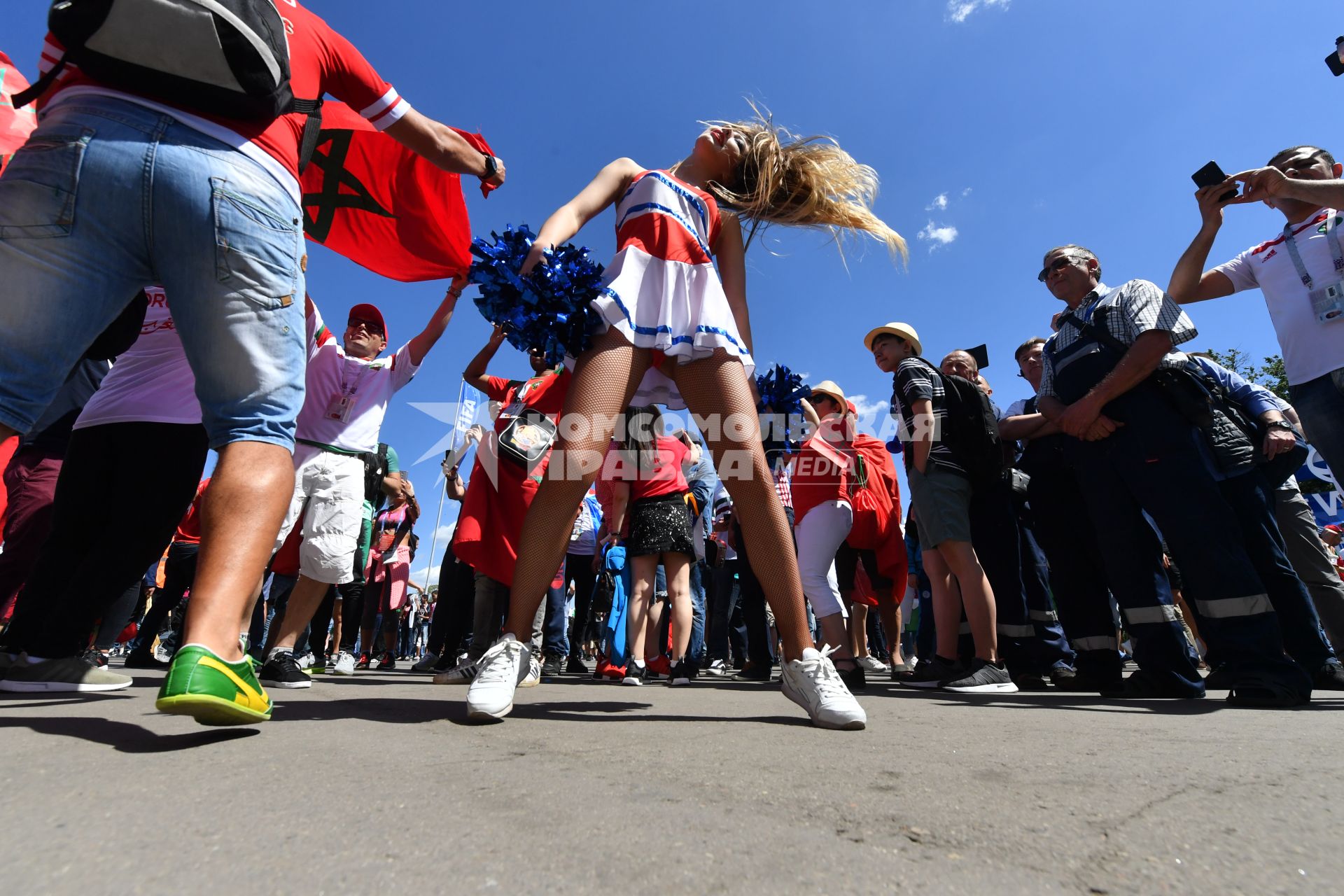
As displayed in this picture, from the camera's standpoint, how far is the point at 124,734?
61.4 inches

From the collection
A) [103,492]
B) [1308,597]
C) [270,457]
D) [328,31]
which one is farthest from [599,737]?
[1308,597]

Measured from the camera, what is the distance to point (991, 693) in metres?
3.77

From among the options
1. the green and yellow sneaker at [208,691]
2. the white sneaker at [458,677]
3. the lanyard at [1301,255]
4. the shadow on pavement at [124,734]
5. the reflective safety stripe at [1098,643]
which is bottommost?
the shadow on pavement at [124,734]

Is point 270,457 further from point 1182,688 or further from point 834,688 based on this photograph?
point 1182,688

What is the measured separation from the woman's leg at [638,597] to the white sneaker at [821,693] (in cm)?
288

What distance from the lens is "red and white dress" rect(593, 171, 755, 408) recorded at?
2479 mm

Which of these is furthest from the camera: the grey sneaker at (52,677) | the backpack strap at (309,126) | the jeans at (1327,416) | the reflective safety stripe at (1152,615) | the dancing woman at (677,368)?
the reflective safety stripe at (1152,615)

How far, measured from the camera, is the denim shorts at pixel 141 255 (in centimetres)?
156

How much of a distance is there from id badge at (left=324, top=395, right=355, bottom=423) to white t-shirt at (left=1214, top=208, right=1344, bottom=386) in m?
4.67

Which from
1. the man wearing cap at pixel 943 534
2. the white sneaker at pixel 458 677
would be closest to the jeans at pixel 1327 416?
the man wearing cap at pixel 943 534

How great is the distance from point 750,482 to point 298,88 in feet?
5.74

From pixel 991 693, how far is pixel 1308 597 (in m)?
1.57

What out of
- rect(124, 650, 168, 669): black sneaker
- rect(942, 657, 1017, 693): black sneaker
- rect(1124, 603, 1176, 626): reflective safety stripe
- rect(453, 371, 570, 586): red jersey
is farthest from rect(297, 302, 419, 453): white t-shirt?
rect(1124, 603, 1176, 626): reflective safety stripe

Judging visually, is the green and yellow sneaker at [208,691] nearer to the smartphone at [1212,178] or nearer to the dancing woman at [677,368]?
the dancing woman at [677,368]
